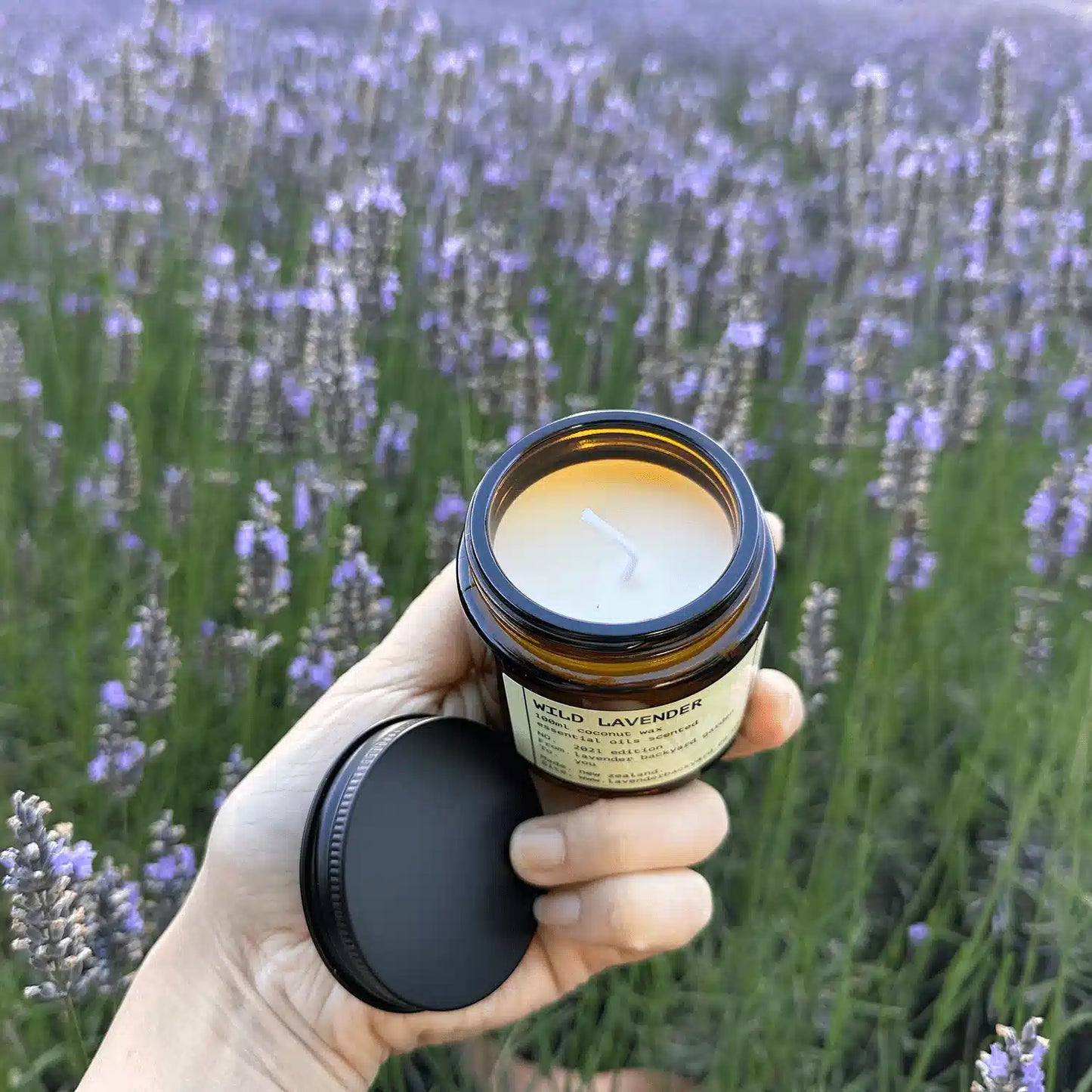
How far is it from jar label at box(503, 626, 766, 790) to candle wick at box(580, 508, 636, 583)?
124mm

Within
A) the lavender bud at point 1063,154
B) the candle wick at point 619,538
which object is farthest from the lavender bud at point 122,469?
the lavender bud at point 1063,154

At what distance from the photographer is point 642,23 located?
199 inches

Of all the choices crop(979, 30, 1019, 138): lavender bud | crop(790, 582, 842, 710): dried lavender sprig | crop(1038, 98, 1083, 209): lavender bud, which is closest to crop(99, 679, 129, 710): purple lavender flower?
crop(790, 582, 842, 710): dried lavender sprig

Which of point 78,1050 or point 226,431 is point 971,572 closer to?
point 226,431

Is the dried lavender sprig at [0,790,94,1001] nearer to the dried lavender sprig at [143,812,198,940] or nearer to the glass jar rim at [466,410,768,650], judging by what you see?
the dried lavender sprig at [143,812,198,940]

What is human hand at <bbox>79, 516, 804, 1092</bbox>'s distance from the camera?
1139mm

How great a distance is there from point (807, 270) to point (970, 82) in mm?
2083

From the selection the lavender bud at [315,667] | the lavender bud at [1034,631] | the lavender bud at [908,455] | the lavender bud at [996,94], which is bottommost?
the lavender bud at [315,667]

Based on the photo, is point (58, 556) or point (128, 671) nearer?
point (128, 671)

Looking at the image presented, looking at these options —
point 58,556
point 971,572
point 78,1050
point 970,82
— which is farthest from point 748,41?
point 78,1050

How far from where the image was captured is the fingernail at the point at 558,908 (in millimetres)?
1168

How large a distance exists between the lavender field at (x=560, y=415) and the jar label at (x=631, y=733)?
0.38m

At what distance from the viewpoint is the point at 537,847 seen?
3.71 feet

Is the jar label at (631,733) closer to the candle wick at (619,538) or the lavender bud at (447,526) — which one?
the candle wick at (619,538)
